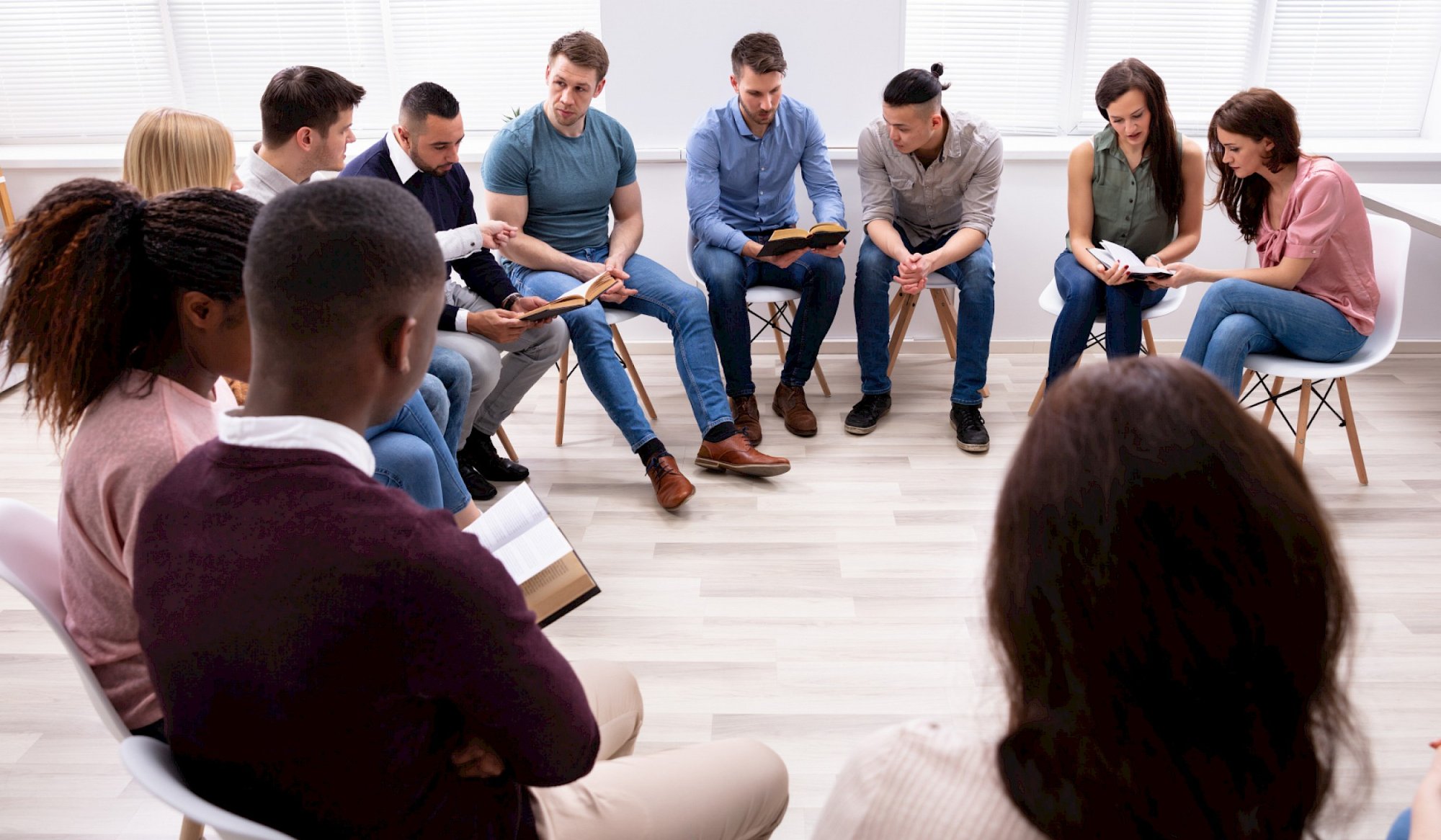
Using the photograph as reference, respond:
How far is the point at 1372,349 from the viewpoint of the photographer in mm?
3002

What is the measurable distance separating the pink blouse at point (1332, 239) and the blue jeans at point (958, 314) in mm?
938

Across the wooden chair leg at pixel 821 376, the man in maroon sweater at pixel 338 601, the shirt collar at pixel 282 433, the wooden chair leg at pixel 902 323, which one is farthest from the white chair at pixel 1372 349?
the shirt collar at pixel 282 433

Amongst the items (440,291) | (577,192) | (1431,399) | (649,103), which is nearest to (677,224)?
(649,103)

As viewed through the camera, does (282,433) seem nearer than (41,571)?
Yes

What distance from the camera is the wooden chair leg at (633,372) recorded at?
3.57 m

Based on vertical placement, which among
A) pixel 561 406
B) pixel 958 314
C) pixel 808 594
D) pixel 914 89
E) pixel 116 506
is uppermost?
pixel 914 89

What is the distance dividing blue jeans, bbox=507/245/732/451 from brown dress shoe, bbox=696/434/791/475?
7cm

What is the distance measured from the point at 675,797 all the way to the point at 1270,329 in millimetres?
2480

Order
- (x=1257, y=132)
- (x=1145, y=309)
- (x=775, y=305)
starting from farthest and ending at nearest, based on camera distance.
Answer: (x=775, y=305), (x=1145, y=309), (x=1257, y=132)

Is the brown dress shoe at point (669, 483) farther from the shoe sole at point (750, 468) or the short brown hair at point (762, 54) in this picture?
the short brown hair at point (762, 54)

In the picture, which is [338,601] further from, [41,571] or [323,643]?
[41,571]

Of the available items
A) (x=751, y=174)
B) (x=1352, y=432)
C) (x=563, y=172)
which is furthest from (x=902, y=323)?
(x=1352, y=432)

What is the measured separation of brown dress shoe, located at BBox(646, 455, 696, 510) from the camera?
10.1 ft

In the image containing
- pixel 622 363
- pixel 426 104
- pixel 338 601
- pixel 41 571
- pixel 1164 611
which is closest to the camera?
pixel 1164 611
